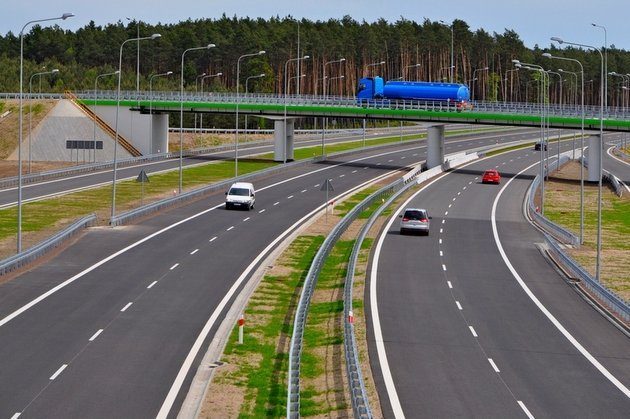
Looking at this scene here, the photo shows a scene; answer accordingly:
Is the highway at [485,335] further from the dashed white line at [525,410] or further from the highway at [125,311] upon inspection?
the highway at [125,311]

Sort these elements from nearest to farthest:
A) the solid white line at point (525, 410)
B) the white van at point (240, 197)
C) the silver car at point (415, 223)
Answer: the solid white line at point (525, 410), the silver car at point (415, 223), the white van at point (240, 197)

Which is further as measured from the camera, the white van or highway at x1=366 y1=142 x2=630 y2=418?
the white van

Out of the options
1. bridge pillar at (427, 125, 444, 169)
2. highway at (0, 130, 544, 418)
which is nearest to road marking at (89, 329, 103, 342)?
highway at (0, 130, 544, 418)

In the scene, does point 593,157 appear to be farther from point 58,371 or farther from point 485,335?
point 58,371

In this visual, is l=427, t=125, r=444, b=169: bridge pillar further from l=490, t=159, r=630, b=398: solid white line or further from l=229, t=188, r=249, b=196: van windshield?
l=490, t=159, r=630, b=398: solid white line

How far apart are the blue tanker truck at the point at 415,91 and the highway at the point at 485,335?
54.6 metres

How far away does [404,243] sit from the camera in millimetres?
57281

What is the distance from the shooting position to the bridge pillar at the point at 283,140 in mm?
104812

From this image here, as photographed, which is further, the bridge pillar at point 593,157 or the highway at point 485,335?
the bridge pillar at point 593,157

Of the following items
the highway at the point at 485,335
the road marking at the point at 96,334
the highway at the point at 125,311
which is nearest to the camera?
the highway at the point at 125,311

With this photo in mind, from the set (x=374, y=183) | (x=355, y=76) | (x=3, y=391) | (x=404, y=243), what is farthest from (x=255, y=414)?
(x=355, y=76)

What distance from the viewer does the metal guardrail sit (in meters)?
42.9

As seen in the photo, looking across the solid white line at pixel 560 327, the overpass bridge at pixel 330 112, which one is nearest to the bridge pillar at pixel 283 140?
the overpass bridge at pixel 330 112

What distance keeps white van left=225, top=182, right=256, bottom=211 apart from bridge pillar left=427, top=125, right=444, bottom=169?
35198 millimetres
